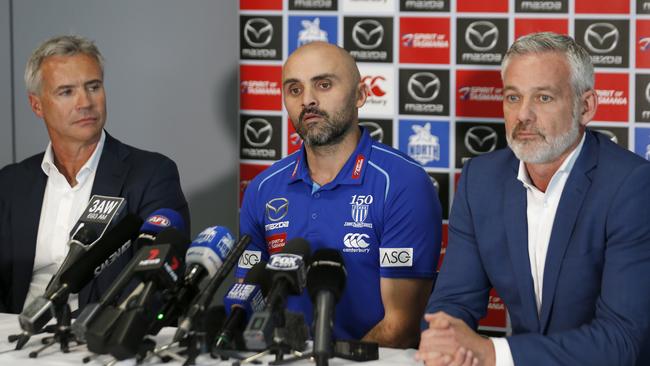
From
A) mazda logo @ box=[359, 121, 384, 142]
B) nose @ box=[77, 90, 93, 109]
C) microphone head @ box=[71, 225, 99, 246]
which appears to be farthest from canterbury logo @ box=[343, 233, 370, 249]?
mazda logo @ box=[359, 121, 384, 142]

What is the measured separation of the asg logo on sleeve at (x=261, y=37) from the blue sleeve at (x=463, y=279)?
6.40ft

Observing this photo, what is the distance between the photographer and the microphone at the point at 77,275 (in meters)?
1.97

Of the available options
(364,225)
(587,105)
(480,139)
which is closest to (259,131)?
(480,139)

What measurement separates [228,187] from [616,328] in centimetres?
286

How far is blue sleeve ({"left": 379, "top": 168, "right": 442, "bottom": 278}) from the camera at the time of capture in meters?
2.80

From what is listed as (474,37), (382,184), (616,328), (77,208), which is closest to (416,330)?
(382,184)

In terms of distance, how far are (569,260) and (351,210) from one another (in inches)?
32.6

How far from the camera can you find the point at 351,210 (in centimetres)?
286

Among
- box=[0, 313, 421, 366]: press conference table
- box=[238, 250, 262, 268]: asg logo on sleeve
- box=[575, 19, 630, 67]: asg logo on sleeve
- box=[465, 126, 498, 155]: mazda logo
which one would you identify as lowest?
box=[0, 313, 421, 366]: press conference table

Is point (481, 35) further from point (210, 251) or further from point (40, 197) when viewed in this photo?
point (210, 251)

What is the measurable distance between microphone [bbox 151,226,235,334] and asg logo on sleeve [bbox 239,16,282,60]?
2327 millimetres

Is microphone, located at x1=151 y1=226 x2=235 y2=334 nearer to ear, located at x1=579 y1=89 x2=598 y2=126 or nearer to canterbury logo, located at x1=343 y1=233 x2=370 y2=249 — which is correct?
canterbury logo, located at x1=343 y1=233 x2=370 y2=249

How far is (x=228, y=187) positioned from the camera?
464cm

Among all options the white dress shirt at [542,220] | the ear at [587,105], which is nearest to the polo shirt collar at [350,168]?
the white dress shirt at [542,220]
